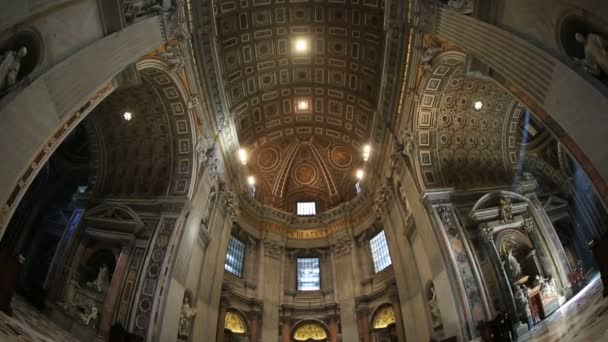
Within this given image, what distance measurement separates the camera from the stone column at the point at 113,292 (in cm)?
988

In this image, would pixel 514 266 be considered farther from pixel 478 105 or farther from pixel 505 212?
pixel 478 105

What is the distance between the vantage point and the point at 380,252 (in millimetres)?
18812

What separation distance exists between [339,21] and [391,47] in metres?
3.61

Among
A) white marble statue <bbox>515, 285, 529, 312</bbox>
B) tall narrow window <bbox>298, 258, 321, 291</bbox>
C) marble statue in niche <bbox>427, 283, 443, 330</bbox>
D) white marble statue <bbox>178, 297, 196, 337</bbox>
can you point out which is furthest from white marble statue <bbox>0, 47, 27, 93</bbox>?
tall narrow window <bbox>298, 258, 321, 291</bbox>

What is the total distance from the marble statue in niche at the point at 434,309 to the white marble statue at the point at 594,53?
856 centimetres

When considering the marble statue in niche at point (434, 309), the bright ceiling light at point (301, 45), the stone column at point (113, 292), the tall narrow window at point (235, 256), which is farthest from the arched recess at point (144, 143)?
the marble statue in niche at point (434, 309)

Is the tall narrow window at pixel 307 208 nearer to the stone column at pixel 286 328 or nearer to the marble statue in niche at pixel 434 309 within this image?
the stone column at pixel 286 328

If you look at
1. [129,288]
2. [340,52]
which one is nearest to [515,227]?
[340,52]

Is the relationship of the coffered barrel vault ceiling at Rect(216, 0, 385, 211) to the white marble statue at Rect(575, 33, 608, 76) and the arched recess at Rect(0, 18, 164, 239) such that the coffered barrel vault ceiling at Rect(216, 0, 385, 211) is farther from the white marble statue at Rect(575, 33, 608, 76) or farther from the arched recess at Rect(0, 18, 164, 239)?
the white marble statue at Rect(575, 33, 608, 76)

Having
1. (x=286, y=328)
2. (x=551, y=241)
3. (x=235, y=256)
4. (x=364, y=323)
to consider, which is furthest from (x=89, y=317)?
(x=551, y=241)

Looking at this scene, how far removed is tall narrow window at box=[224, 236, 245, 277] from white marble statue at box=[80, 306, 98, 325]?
313 inches

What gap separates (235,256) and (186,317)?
20.4 feet

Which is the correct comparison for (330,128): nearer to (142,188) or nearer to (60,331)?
(142,188)

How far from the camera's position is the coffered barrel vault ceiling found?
16.7m
